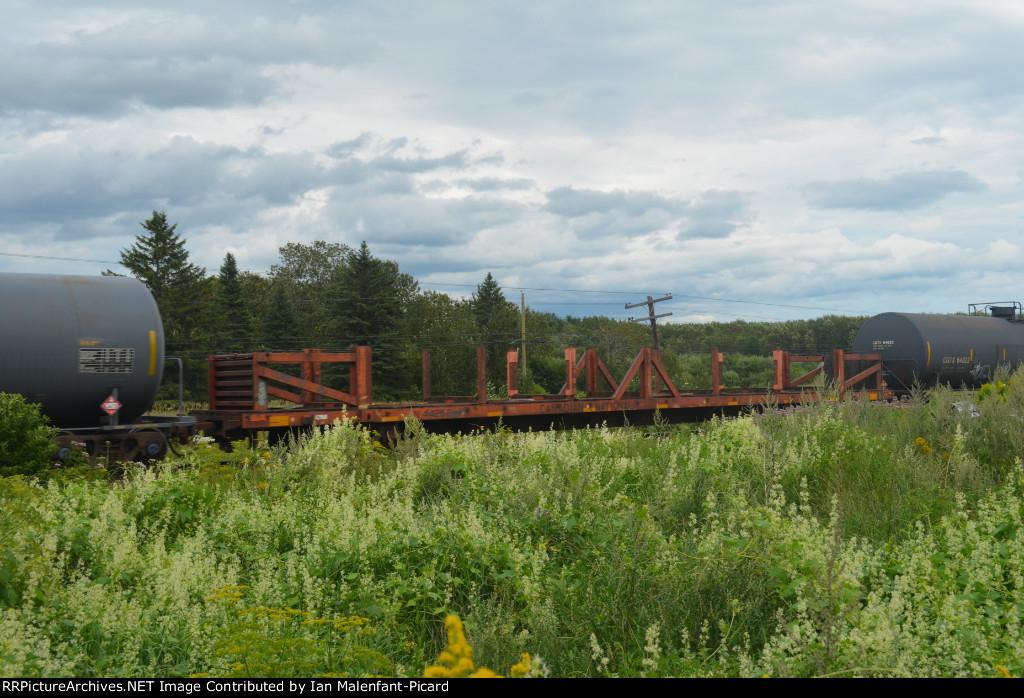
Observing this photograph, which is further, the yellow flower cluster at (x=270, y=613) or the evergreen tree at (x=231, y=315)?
the evergreen tree at (x=231, y=315)

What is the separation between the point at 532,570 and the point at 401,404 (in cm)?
935

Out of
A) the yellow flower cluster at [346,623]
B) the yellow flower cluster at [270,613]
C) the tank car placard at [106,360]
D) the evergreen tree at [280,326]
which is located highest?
the evergreen tree at [280,326]

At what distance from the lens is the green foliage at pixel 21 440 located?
9.30m

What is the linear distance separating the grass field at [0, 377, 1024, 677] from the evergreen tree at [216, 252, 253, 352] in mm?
41334

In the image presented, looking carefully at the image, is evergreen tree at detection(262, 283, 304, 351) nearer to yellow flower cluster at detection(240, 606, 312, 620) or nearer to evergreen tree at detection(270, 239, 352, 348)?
evergreen tree at detection(270, 239, 352, 348)

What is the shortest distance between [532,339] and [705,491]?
4376 cm

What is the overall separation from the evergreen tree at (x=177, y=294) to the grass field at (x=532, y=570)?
132 feet

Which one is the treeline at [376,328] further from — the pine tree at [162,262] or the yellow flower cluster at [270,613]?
the yellow flower cluster at [270,613]

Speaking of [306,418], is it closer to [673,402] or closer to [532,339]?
[673,402]

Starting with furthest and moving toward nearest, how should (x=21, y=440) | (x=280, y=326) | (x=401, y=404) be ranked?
(x=280, y=326), (x=401, y=404), (x=21, y=440)

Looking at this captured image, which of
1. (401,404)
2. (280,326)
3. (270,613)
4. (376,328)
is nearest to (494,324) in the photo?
(376,328)

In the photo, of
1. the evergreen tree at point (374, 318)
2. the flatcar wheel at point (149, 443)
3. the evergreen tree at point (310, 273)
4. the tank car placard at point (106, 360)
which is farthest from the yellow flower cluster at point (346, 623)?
the evergreen tree at point (310, 273)

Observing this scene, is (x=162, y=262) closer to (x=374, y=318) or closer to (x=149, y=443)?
(x=374, y=318)

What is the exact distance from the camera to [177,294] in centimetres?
4819
